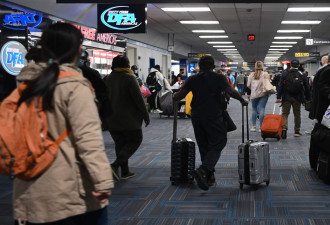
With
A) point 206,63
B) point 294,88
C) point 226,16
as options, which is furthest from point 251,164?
point 226,16

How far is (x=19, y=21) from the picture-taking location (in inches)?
365

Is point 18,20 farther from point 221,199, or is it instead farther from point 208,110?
point 221,199

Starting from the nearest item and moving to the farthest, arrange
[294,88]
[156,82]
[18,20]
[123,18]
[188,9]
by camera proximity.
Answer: [18,20] → [294,88] → [123,18] → [188,9] → [156,82]

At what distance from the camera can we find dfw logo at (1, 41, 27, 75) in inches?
332

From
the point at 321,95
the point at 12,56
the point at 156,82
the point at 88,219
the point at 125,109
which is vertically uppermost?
the point at 12,56

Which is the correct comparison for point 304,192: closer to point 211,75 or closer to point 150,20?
point 211,75

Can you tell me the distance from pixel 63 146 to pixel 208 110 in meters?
3.43

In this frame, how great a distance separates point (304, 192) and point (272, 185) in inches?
17.1

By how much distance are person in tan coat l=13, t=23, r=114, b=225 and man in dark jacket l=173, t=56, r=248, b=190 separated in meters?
3.30

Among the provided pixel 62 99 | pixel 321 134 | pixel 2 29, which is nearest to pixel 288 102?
pixel 321 134

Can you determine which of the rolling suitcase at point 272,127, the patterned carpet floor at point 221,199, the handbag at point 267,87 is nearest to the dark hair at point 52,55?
the patterned carpet floor at point 221,199

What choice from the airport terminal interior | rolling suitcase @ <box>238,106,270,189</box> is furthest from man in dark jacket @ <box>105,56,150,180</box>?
rolling suitcase @ <box>238,106,270,189</box>

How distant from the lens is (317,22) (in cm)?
1892

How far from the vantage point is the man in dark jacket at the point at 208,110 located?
204 inches
